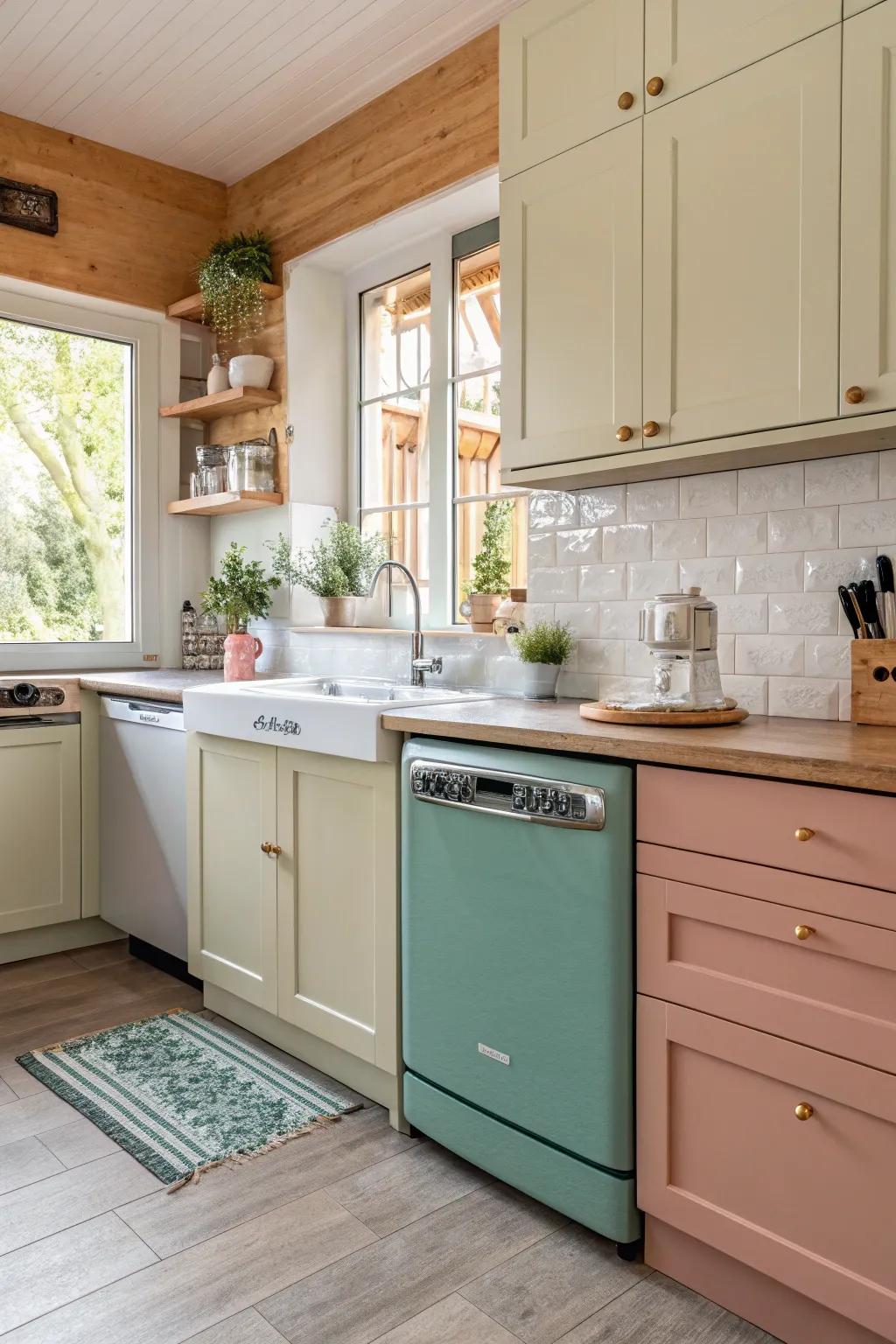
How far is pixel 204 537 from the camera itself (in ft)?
13.5

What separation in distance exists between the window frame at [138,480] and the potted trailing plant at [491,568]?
4.87 feet

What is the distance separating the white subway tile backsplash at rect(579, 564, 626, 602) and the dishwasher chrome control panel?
0.72 metres

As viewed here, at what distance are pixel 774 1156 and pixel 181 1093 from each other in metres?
1.42

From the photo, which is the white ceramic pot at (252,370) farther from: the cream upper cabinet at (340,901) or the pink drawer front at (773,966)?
the pink drawer front at (773,966)

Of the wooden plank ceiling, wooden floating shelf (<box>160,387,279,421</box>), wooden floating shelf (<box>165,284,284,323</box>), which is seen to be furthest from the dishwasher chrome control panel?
wooden floating shelf (<box>165,284,284,323</box>)

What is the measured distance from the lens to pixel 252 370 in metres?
3.63

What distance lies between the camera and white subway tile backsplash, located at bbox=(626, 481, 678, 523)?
2.29m

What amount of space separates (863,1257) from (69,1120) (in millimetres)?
1676

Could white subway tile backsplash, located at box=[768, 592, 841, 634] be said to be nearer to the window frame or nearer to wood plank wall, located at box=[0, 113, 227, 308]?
the window frame

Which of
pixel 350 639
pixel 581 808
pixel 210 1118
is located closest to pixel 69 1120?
pixel 210 1118

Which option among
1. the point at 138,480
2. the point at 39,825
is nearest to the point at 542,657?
the point at 39,825

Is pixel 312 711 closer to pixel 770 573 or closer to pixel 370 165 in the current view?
pixel 770 573

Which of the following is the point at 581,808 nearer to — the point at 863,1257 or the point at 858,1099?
the point at 858,1099

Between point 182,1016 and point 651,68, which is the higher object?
point 651,68
